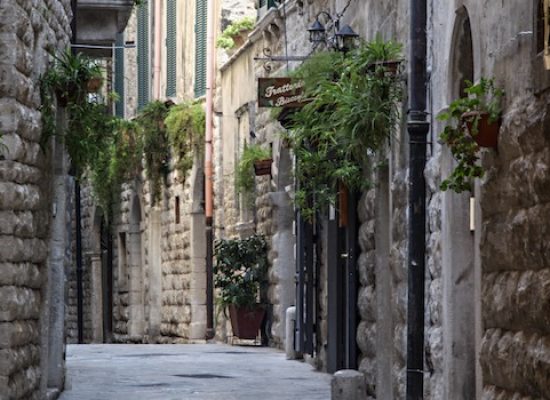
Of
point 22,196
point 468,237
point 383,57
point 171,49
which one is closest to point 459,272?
point 468,237

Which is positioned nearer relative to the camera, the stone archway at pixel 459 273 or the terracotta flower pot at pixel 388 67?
the stone archway at pixel 459 273

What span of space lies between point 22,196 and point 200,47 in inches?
650

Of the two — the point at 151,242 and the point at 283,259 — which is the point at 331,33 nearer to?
the point at 283,259

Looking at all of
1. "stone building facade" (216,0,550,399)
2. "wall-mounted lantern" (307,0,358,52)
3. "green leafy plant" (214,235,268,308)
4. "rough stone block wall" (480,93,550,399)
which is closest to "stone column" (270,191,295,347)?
"green leafy plant" (214,235,268,308)

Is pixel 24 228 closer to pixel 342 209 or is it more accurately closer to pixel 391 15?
pixel 391 15

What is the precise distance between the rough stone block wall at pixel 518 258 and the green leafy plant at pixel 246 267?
14726 millimetres

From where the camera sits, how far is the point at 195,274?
1146 inches

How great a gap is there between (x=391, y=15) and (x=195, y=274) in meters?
15.0

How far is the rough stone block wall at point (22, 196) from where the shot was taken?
12.3m

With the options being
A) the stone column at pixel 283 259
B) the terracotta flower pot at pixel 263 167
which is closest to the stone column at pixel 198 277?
the stone column at pixel 283 259

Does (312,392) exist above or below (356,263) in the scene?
below

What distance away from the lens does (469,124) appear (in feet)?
30.7

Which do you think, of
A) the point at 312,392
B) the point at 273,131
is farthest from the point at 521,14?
the point at 273,131

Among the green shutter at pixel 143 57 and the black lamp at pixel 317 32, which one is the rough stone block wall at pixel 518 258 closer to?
the black lamp at pixel 317 32
